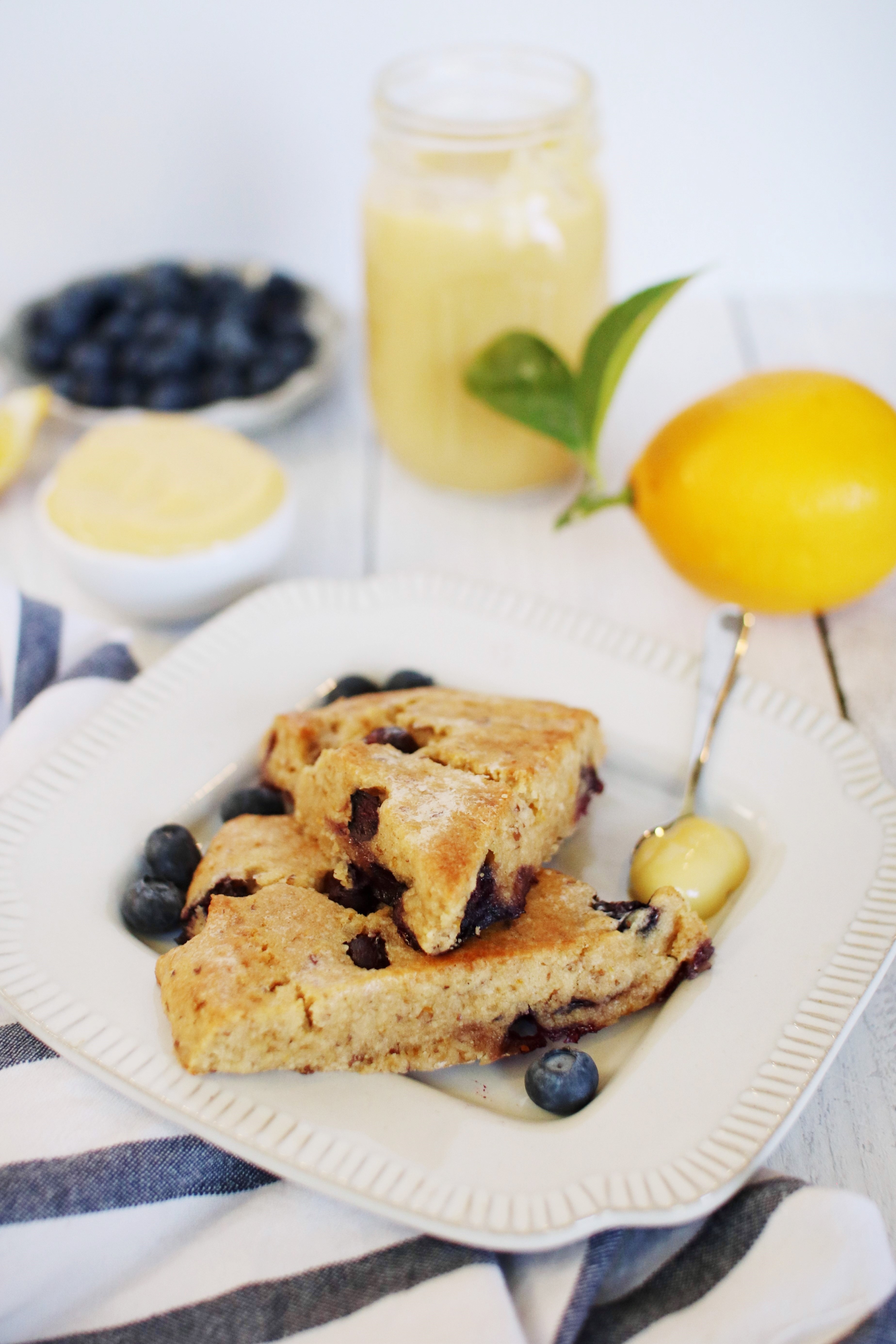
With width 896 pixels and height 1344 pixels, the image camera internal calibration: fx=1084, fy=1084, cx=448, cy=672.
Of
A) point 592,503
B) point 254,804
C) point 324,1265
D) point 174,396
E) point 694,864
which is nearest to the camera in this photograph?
point 324,1265

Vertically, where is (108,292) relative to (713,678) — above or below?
Answer: above

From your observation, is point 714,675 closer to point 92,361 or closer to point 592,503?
point 592,503

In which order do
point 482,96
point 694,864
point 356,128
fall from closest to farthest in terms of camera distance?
point 694,864, point 482,96, point 356,128

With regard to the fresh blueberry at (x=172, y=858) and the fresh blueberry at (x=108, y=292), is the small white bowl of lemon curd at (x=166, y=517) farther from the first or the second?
the fresh blueberry at (x=108, y=292)

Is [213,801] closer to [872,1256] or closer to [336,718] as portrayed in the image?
[336,718]

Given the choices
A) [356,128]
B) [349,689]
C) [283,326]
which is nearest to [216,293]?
[283,326]

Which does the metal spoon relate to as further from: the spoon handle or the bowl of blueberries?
the bowl of blueberries
